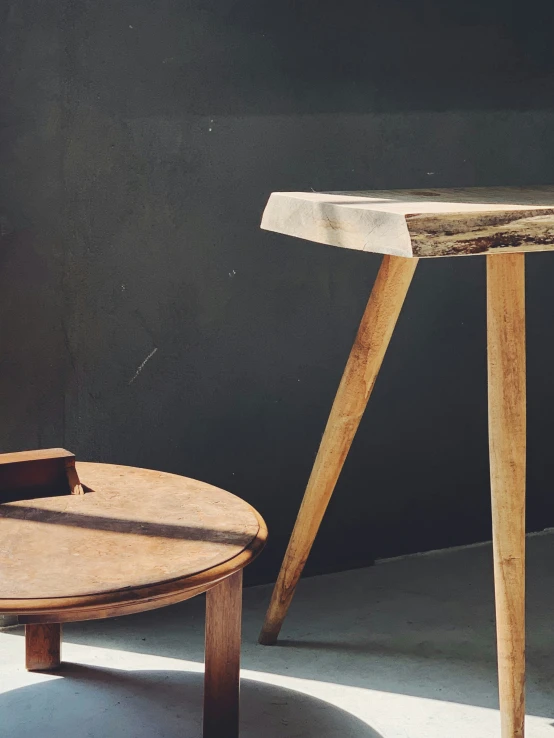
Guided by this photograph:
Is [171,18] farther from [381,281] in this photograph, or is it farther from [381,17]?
[381,281]

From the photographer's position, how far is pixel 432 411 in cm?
325

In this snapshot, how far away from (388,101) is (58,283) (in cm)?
107

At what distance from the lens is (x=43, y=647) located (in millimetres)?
2463

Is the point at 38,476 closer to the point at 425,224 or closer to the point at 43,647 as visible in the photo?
the point at 43,647

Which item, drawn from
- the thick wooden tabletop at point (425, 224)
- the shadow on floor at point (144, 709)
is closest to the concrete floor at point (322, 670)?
the shadow on floor at point (144, 709)

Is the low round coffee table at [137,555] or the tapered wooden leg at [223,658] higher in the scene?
the low round coffee table at [137,555]

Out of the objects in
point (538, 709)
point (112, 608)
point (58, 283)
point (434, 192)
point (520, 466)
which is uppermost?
point (434, 192)

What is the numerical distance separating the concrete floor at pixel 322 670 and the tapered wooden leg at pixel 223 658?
0.23 meters

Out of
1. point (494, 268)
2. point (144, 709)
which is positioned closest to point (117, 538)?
point (144, 709)

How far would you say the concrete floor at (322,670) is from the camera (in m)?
2.28

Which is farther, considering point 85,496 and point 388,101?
point 388,101

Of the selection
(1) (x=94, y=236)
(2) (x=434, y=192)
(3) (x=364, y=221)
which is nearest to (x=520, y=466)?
(3) (x=364, y=221)

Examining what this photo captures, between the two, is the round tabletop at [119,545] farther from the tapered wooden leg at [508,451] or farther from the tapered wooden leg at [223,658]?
the tapered wooden leg at [508,451]

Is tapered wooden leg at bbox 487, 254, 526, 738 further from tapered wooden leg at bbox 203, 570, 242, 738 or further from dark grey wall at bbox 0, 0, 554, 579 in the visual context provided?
dark grey wall at bbox 0, 0, 554, 579
